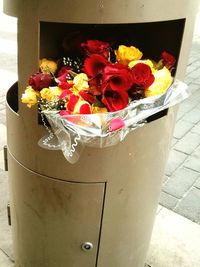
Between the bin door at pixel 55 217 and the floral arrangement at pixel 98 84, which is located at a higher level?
the floral arrangement at pixel 98 84

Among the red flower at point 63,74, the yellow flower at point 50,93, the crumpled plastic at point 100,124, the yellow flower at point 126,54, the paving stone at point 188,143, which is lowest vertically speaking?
the paving stone at point 188,143

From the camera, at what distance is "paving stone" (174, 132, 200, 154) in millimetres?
3866

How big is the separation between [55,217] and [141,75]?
90 cm

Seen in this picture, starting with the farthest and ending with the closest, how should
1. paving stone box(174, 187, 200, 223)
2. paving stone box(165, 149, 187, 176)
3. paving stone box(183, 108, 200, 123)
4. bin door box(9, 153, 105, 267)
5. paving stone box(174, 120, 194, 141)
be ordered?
paving stone box(183, 108, 200, 123), paving stone box(174, 120, 194, 141), paving stone box(165, 149, 187, 176), paving stone box(174, 187, 200, 223), bin door box(9, 153, 105, 267)

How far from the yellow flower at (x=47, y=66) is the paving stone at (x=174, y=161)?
83.5 inches

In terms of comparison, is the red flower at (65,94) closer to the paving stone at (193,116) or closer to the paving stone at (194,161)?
the paving stone at (194,161)

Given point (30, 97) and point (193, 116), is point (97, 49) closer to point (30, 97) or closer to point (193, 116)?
point (30, 97)

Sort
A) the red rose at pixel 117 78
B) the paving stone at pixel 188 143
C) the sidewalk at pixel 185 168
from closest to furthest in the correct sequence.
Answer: the red rose at pixel 117 78
the sidewalk at pixel 185 168
the paving stone at pixel 188 143

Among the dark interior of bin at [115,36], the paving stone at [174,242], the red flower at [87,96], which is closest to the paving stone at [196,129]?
the paving stone at [174,242]

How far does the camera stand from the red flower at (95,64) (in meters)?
1.50

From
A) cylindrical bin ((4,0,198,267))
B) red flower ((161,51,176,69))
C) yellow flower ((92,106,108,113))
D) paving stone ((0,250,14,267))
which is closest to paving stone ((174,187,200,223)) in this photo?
cylindrical bin ((4,0,198,267))

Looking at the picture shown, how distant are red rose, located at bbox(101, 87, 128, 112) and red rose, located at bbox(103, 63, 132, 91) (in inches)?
0.9

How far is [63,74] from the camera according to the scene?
1.60 metres

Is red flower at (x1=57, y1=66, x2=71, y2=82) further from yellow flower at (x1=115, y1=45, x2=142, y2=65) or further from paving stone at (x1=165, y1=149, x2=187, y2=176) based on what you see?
paving stone at (x1=165, y1=149, x2=187, y2=176)
